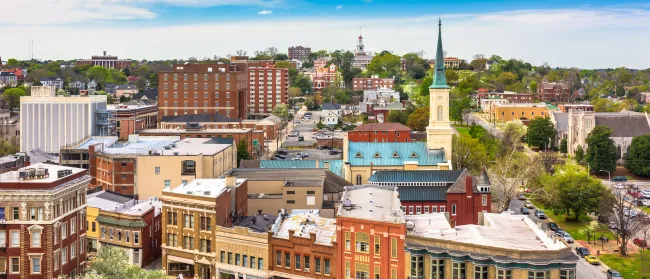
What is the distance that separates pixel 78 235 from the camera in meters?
58.7

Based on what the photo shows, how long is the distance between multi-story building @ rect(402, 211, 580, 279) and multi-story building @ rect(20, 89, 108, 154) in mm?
68849

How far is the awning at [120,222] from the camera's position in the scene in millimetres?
66500

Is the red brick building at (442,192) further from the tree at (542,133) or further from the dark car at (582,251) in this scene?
the tree at (542,133)

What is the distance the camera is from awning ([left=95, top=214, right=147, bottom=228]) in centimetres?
6650

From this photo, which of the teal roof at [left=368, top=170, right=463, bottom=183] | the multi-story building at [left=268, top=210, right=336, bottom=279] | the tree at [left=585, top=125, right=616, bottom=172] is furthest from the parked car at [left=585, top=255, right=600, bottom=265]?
the tree at [left=585, top=125, right=616, bottom=172]

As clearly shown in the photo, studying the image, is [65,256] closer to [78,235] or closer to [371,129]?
[78,235]

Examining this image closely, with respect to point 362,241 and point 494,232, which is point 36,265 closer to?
point 362,241

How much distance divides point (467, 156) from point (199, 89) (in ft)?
240

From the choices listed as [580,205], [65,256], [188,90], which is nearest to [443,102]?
[580,205]

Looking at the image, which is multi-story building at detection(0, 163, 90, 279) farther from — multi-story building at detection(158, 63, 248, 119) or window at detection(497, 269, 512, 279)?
multi-story building at detection(158, 63, 248, 119)

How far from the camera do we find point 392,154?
89.9 meters

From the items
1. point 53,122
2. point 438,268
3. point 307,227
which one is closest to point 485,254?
point 438,268

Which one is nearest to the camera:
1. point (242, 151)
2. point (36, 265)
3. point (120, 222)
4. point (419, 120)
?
point (36, 265)

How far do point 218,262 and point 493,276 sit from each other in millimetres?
21640
